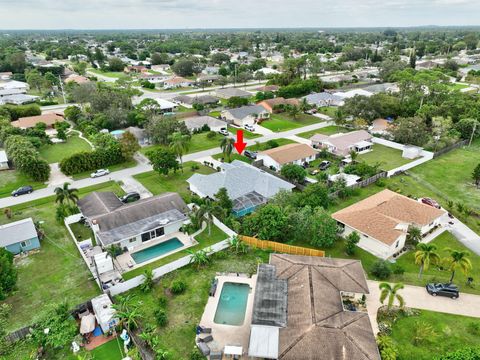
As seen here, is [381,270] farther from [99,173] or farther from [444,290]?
[99,173]

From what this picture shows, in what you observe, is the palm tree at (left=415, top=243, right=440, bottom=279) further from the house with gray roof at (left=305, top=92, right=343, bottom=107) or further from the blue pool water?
the house with gray roof at (left=305, top=92, right=343, bottom=107)

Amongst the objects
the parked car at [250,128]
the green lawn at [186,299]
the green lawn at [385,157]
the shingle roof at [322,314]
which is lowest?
the green lawn at [186,299]

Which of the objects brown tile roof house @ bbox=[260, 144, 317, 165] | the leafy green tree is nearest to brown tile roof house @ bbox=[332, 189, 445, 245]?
the leafy green tree

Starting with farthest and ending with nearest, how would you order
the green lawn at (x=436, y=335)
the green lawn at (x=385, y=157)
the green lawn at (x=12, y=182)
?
the green lawn at (x=385, y=157) < the green lawn at (x=12, y=182) < the green lawn at (x=436, y=335)

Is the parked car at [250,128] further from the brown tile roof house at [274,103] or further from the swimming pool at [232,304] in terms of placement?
the swimming pool at [232,304]

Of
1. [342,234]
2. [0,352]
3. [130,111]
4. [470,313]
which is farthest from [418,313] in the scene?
[130,111]

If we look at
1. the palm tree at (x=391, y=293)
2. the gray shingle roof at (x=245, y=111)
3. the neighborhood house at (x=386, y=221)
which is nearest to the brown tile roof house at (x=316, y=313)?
the palm tree at (x=391, y=293)

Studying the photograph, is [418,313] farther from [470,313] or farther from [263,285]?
[263,285]

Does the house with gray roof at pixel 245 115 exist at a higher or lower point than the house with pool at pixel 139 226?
higher
